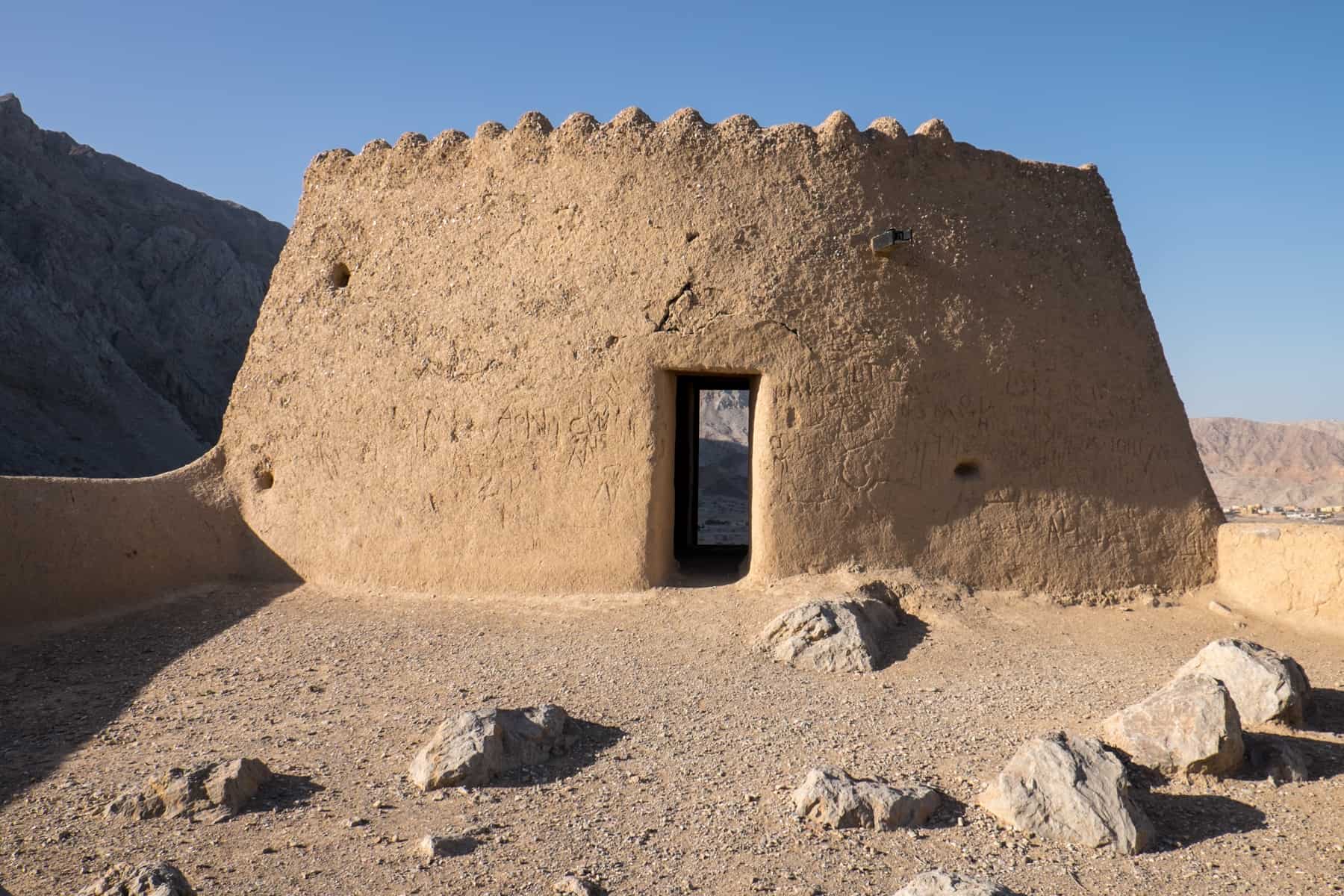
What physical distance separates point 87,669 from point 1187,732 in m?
6.15

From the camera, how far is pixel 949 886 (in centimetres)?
335

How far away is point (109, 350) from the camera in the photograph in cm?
1941

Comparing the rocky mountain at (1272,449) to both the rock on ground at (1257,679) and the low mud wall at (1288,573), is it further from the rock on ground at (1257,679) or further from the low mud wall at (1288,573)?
the rock on ground at (1257,679)

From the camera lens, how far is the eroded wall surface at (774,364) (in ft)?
21.8

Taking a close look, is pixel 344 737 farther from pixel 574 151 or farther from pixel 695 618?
pixel 574 151

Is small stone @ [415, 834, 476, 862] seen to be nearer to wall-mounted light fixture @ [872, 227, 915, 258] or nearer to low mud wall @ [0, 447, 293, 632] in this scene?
low mud wall @ [0, 447, 293, 632]

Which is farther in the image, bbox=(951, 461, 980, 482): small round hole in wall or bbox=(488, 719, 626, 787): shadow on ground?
bbox=(951, 461, 980, 482): small round hole in wall

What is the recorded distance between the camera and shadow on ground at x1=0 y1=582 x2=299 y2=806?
16.1 feet

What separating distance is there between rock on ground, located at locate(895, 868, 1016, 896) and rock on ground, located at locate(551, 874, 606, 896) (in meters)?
1.06

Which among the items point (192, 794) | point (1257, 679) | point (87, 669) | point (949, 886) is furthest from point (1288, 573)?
point (87, 669)

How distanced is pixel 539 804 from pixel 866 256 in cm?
423

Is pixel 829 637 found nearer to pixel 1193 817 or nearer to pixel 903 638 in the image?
pixel 903 638

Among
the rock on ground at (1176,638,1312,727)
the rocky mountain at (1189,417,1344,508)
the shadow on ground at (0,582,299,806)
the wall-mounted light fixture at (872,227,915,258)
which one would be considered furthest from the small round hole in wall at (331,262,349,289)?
the rocky mountain at (1189,417,1344,508)

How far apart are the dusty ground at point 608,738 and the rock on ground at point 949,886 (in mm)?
255
